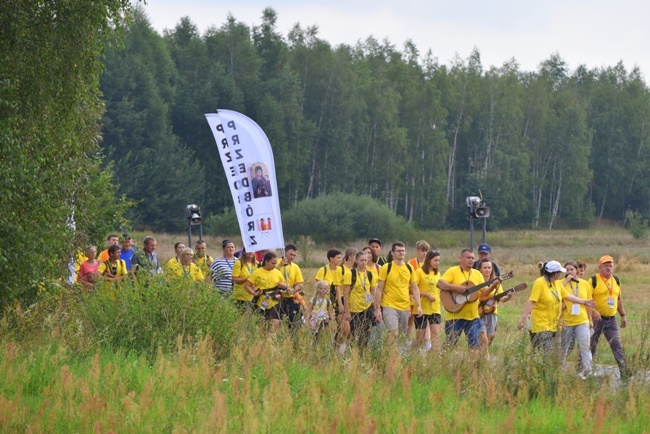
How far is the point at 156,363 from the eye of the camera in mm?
11000

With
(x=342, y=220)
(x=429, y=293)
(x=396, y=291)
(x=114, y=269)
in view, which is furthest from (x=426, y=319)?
(x=342, y=220)

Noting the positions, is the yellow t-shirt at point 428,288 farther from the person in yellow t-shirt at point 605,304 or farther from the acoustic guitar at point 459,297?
the person in yellow t-shirt at point 605,304

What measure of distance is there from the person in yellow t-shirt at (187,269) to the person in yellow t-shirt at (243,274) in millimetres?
684

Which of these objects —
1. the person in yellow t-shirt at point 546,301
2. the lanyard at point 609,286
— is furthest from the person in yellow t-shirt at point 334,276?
the lanyard at point 609,286

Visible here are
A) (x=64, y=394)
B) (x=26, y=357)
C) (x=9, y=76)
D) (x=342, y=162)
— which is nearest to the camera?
(x=64, y=394)

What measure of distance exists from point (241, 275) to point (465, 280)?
3.17 metres

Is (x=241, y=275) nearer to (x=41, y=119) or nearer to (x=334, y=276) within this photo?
(x=334, y=276)

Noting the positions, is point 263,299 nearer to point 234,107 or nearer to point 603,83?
point 234,107

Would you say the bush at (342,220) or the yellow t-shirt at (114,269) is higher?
the yellow t-shirt at (114,269)

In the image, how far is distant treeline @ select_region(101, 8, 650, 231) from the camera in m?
68.4

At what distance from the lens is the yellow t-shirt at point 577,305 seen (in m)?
14.4

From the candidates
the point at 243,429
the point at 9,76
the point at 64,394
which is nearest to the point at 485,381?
the point at 243,429

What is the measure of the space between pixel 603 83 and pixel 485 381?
90727 mm

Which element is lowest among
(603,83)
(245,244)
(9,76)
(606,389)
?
(606,389)
